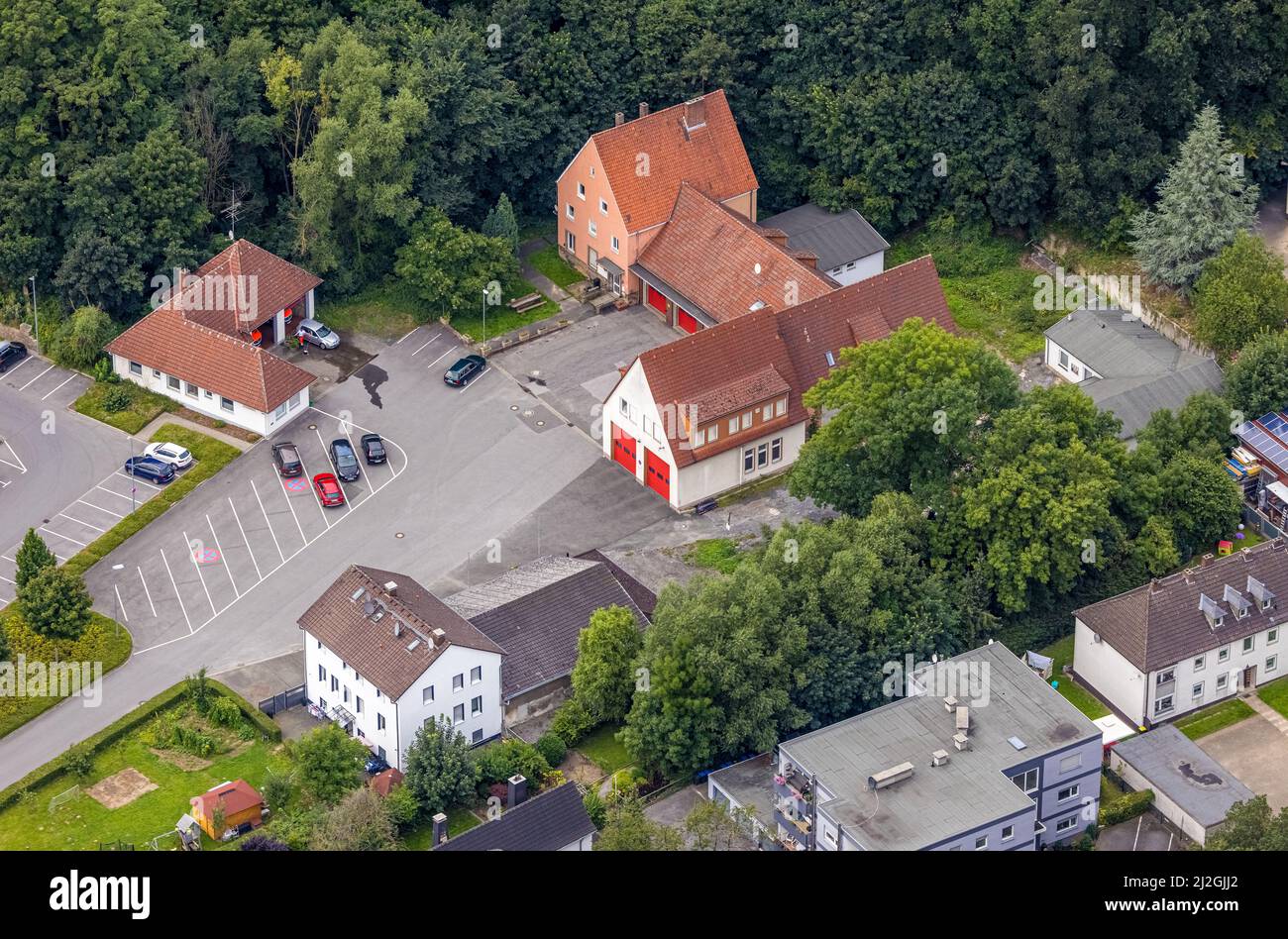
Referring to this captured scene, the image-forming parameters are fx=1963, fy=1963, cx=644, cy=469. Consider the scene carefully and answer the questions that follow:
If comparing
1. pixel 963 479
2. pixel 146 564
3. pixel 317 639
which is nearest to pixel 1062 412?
pixel 963 479

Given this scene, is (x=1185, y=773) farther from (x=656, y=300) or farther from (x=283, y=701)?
(x=656, y=300)

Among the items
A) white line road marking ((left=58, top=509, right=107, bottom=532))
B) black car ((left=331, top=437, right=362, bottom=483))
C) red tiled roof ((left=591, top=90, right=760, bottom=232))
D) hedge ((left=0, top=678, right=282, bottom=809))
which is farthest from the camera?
red tiled roof ((left=591, top=90, right=760, bottom=232))

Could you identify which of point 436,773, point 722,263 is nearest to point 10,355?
point 722,263

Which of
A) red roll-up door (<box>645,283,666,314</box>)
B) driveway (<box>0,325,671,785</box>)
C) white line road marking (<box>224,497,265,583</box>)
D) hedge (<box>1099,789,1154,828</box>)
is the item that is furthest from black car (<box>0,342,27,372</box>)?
hedge (<box>1099,789,1154,828</box>)

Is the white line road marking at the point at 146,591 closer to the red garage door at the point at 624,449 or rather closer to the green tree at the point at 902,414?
the red garage door at the point at 624,449

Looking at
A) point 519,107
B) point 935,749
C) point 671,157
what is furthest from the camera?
point 519,107

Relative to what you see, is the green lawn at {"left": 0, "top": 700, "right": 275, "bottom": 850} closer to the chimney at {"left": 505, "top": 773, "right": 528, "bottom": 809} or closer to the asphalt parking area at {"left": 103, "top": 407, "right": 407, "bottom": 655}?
the asphalt parking area at {"left": 103, "top": 407, "right": 407, "bottom": 655}

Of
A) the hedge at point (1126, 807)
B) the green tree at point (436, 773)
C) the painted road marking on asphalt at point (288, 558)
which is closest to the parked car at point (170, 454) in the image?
the painted road marking on asphalt at point (288, 558)
